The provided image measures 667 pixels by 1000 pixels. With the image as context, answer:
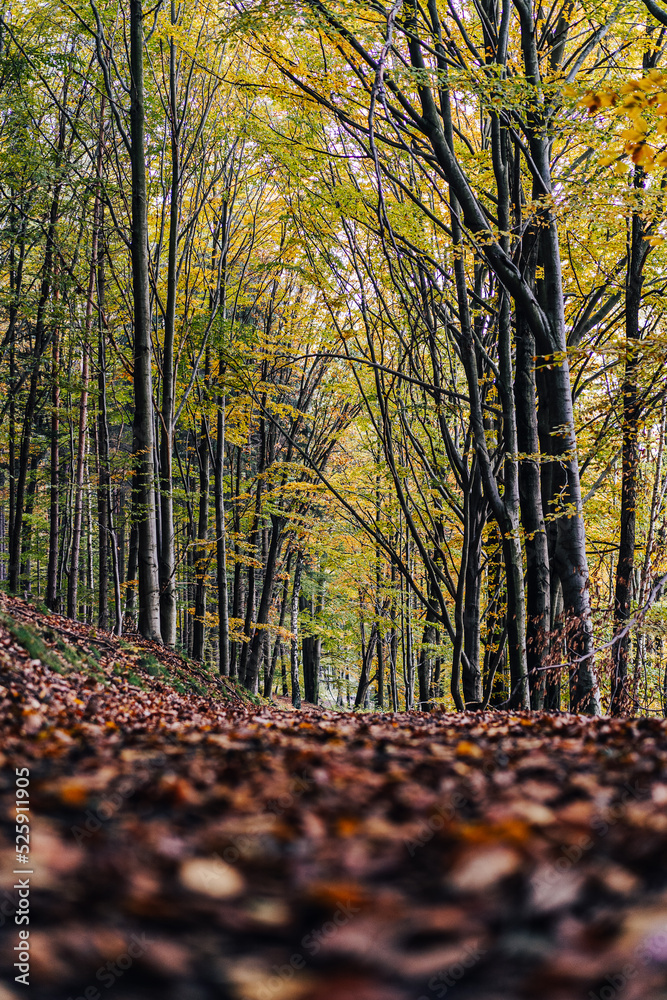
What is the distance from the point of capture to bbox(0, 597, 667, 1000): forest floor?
46.1 inches

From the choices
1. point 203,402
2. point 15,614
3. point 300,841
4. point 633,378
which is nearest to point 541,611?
point 633,378

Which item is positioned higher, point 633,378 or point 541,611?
point 633,378

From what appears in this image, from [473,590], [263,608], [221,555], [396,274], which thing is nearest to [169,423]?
[221,555]

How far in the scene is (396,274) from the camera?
332 inches

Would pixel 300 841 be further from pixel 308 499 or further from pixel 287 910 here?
pixel 308 499

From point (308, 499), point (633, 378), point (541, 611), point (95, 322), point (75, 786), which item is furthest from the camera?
point (308, 499)

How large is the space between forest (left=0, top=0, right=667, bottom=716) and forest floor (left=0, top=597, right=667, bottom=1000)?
11.5 ft

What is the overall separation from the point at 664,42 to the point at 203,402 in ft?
28.8

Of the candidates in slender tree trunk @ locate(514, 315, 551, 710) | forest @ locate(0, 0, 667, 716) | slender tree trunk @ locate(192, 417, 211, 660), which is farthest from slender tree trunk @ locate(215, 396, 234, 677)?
slender tree trunk @ locate(514, 315, 551, 710)

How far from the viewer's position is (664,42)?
8.45 m

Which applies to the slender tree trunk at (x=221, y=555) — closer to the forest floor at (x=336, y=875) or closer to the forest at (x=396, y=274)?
the forest at (x=396, y=274)

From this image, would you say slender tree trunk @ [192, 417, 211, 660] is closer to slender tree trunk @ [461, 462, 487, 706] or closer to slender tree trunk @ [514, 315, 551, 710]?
slender tree trunk @ [461, 462, 487, 706]

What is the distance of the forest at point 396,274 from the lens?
6.48 m

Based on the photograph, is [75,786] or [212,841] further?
[75,786]
